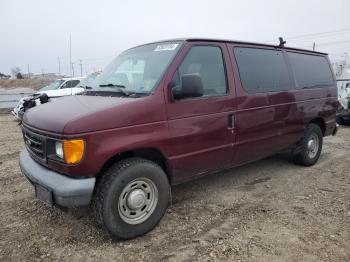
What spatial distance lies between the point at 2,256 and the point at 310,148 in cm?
502

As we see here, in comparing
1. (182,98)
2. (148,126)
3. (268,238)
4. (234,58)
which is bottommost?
(268,238)

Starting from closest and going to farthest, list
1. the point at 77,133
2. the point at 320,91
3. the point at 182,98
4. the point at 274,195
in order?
1. the point at 77,133
2. the point at 182,98
3. the point at 274,195
4. the point at 320,91

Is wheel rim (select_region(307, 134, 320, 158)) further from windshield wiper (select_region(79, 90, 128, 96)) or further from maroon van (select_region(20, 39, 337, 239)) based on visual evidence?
windshield wiper (select_region(79, 90, 128, 96))

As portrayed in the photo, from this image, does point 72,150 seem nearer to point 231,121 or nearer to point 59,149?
point 59,149

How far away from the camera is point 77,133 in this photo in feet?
10.1

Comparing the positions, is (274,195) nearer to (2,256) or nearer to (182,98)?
(182,98)

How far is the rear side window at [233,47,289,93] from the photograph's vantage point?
4574mm

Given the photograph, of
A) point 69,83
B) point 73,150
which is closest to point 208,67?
point 73,150

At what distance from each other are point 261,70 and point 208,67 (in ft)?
3.57

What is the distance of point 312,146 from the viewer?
6141mm

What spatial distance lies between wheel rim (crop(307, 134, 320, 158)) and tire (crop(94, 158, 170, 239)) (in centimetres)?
337

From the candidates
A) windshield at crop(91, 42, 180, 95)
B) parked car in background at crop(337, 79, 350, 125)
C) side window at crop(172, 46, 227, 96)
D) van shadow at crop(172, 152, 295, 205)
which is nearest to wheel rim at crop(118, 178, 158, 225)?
van shadow at crop(172, 152, 295, 205)

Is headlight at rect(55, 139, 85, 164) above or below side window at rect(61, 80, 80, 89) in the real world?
below

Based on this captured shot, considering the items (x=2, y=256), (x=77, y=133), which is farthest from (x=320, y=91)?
(x=2, y=256)
